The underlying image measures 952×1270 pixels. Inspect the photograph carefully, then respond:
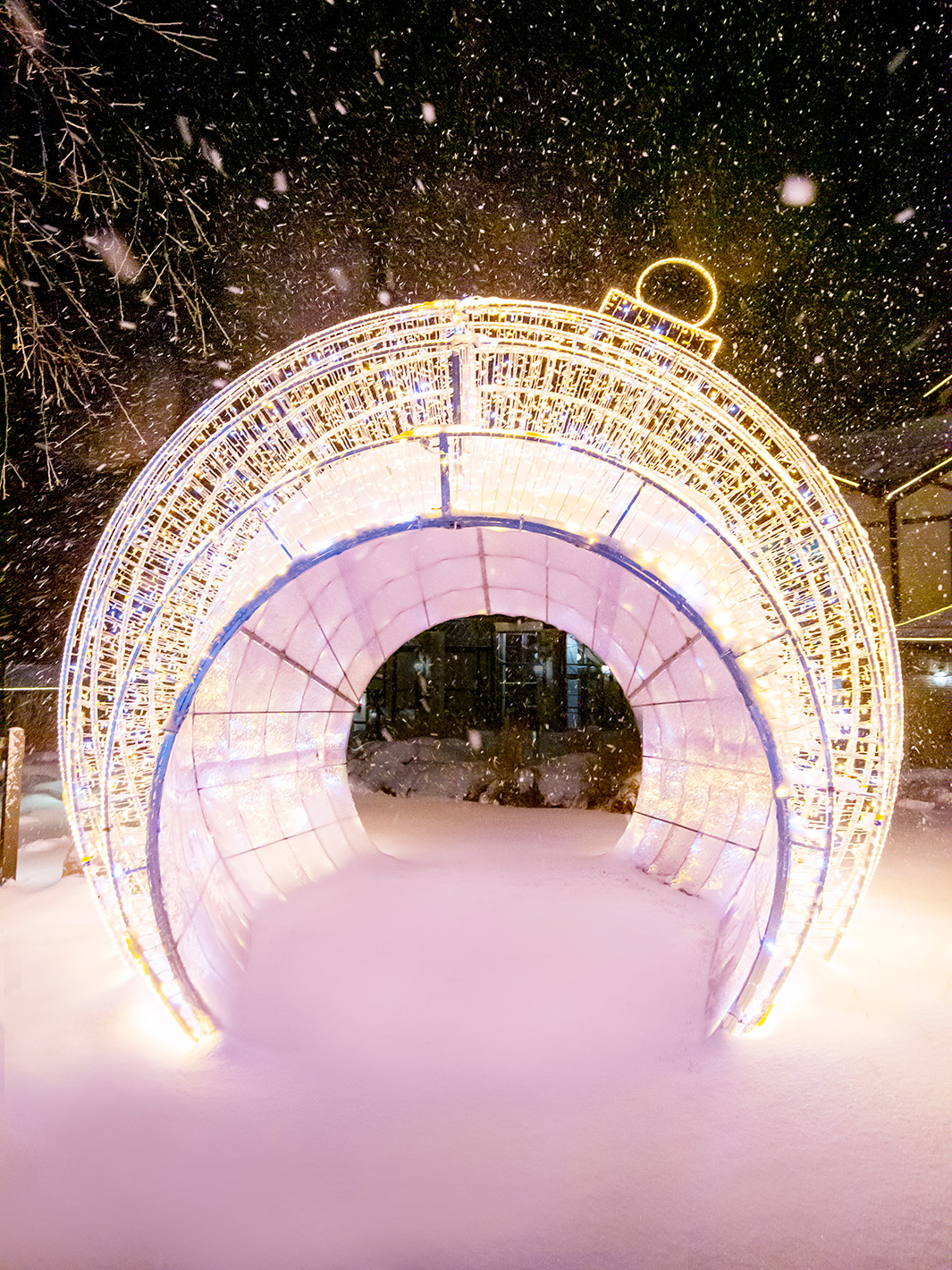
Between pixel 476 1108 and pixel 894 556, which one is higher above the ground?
pixel 894 556

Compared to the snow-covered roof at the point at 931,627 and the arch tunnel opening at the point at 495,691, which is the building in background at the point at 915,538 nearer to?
the snow-covered roof at the point at 931,627

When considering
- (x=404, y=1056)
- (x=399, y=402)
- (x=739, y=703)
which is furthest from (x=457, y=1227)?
(x=739, y=703)

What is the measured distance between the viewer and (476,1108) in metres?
3.52

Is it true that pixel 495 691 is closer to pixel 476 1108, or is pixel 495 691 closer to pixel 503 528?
pixel 503 528

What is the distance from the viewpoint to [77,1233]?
2691mm

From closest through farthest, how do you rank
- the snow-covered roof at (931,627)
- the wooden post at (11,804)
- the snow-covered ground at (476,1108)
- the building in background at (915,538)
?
the snow-covered ground at (476,1108) → the wooden post at (11,804) → the snow-covered roof at (931,627) → the building in background at (915,538)

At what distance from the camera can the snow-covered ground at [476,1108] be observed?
268cm

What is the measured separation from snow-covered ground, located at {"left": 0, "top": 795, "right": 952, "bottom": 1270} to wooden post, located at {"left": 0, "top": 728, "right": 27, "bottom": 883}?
62.1 inches

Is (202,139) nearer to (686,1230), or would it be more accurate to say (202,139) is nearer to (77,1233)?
(77,1233)

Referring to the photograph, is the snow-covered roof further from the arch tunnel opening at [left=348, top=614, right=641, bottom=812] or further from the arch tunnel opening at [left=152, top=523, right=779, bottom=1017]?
the arch tunnel opening at [left=348, top=614, right=641, bottom=812]

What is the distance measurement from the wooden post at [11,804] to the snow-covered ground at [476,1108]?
5.17 ft

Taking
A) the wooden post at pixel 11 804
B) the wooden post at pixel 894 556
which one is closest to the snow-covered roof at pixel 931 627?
the wooden post at pixel 894 556

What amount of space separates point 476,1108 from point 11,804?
19.4 feet

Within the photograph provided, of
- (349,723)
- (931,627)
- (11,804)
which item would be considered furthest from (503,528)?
(931,627)
